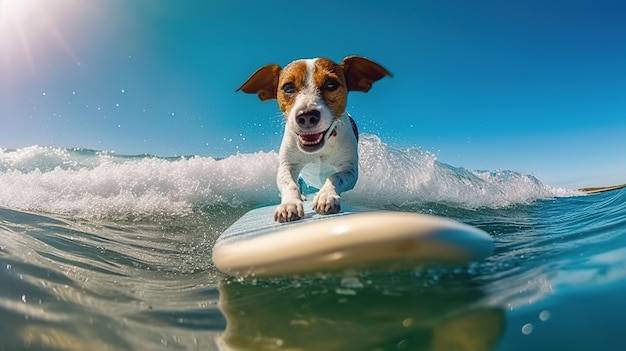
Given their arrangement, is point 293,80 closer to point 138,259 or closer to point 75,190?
point 138,259

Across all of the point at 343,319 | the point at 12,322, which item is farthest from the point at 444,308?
the point at 12,322

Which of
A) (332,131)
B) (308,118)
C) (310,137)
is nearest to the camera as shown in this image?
(308,118)

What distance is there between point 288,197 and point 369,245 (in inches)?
74.0

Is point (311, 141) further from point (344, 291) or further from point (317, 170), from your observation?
point (344, 291)

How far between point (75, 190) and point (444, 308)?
7985 millimetres

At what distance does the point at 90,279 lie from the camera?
2.65 meters

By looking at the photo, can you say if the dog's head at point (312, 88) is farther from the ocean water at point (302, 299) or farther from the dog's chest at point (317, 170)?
the ocean water at point (302, 299)

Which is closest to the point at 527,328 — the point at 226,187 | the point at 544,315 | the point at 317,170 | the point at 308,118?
the point at 544,315

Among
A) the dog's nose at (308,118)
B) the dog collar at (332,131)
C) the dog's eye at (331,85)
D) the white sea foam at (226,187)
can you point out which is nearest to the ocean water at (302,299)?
the dog's nose at (308,118)

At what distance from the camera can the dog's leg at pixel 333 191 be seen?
3350mm

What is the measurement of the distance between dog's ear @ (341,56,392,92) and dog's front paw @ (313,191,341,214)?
57.9 inches

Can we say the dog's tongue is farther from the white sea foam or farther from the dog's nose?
the white sea foam

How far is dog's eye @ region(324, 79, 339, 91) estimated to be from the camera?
4180 millimetres

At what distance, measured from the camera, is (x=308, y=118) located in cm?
380
